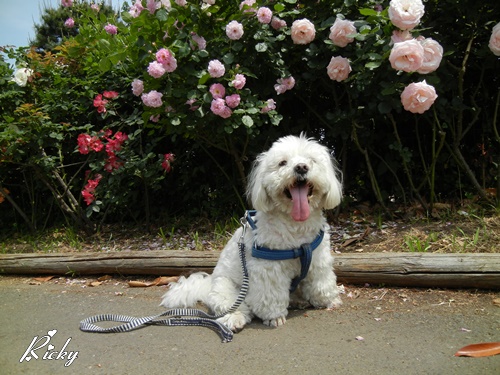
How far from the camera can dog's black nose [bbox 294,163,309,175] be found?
7.95 feet

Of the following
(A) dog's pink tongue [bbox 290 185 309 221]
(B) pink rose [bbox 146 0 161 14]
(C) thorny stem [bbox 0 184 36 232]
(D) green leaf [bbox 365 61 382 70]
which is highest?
(B) pink rose [bbox 146 0 161 14]

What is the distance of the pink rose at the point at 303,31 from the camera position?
343 cm

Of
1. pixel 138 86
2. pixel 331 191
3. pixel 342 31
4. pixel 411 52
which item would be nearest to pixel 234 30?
pixel 342 31

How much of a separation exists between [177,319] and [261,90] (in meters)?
2.39

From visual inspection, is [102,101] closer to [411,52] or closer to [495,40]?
[411,52]

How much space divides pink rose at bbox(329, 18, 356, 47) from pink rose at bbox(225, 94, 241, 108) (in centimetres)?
96

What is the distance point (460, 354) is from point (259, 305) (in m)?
1.14

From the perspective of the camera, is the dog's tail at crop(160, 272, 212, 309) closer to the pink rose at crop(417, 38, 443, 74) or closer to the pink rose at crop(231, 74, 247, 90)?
the pink rose at crop(231, 74, 247, 90)

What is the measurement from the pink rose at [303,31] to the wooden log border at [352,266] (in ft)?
6.27

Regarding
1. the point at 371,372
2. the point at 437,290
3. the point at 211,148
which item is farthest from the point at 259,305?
the point at 211,148

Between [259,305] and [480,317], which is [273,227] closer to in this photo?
[259,305]

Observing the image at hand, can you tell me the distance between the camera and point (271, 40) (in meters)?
3.63

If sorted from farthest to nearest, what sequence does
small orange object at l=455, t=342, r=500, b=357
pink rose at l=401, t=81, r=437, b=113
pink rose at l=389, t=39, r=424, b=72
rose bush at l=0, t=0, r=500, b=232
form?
rose bush at l=0, t=0, r=500, b=232 < pink rose at l=401, t=81, r=437, b=113 < pink rose at l=389, t=39, r=424, b=72 < small orange object at l=455, t=342, r=500, b=357

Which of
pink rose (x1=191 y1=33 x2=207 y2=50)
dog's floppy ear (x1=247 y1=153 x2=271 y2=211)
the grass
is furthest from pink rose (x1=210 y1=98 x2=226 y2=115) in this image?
the grass
